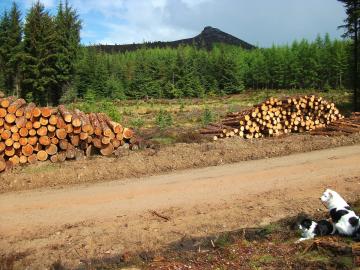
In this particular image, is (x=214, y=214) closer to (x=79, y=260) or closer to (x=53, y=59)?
(x=79, y=260)

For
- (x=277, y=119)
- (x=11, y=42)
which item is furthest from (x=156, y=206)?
(x=11, y=42)

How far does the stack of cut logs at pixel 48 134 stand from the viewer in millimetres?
11962

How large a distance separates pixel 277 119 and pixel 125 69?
5469 centimetres

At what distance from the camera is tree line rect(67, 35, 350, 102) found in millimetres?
60594

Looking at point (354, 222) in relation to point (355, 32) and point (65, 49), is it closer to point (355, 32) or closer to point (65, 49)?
point (355, 32)

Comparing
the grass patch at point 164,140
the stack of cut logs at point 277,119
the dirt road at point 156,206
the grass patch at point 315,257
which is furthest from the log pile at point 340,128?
the grass patch at point 315,257

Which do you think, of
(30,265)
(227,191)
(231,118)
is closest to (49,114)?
(227,191)

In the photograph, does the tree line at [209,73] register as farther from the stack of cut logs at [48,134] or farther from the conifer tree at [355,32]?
the stack of cut logs at [48,134]

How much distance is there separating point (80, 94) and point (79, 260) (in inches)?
2243

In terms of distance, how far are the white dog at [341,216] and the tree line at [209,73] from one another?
5337cm

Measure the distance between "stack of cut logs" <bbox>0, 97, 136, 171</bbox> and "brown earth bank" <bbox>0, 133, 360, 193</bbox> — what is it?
438 millimetres

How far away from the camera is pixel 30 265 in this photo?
21.4ft

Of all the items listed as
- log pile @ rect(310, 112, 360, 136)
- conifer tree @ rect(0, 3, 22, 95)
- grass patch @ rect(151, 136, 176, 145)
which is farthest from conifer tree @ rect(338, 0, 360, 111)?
conifer tree @ rect(0, 3, 22, 95)

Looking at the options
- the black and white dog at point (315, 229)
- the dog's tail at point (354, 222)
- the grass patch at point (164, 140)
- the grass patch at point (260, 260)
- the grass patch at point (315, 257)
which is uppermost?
the grass patch at point (164, 140)
